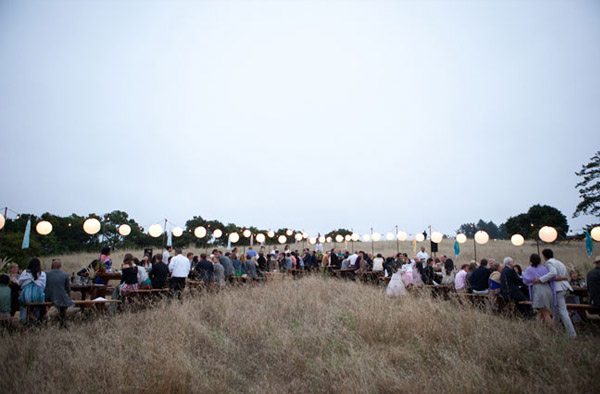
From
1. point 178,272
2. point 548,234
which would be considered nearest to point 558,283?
point 548,234

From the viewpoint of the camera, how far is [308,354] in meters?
5.48

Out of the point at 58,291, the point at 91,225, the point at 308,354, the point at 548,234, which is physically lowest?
the point at 308,354

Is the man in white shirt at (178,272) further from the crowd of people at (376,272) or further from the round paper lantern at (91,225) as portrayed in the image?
the round paper lantern at (91,225)

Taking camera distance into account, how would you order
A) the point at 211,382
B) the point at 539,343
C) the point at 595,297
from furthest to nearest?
the point at 595,297 < the point at 539,343 < the point at 211,382

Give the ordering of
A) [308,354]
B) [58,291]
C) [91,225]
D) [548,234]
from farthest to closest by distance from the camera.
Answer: [91,225] < [548,234] < [58,291] < [308,354]

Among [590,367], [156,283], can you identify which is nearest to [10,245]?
[156,283]

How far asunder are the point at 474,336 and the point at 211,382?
4107 mm

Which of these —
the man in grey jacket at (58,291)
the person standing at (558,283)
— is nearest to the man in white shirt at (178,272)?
the man in grey jacket at (58,291)

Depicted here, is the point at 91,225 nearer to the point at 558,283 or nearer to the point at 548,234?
the point at 558,283

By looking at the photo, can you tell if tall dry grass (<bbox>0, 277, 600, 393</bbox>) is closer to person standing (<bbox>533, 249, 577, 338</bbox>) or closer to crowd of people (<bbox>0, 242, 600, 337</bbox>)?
crowd of people (<bbox>0, 242, 600, 337</bbox>)

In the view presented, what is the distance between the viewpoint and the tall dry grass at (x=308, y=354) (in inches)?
168

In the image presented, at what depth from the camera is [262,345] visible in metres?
6.16

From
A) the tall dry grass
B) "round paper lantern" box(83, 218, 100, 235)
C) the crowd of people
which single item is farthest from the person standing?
"round paper lantern" box(83, 218, 100, 235)

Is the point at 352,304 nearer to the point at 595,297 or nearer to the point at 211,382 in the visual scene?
the point at 211,382
